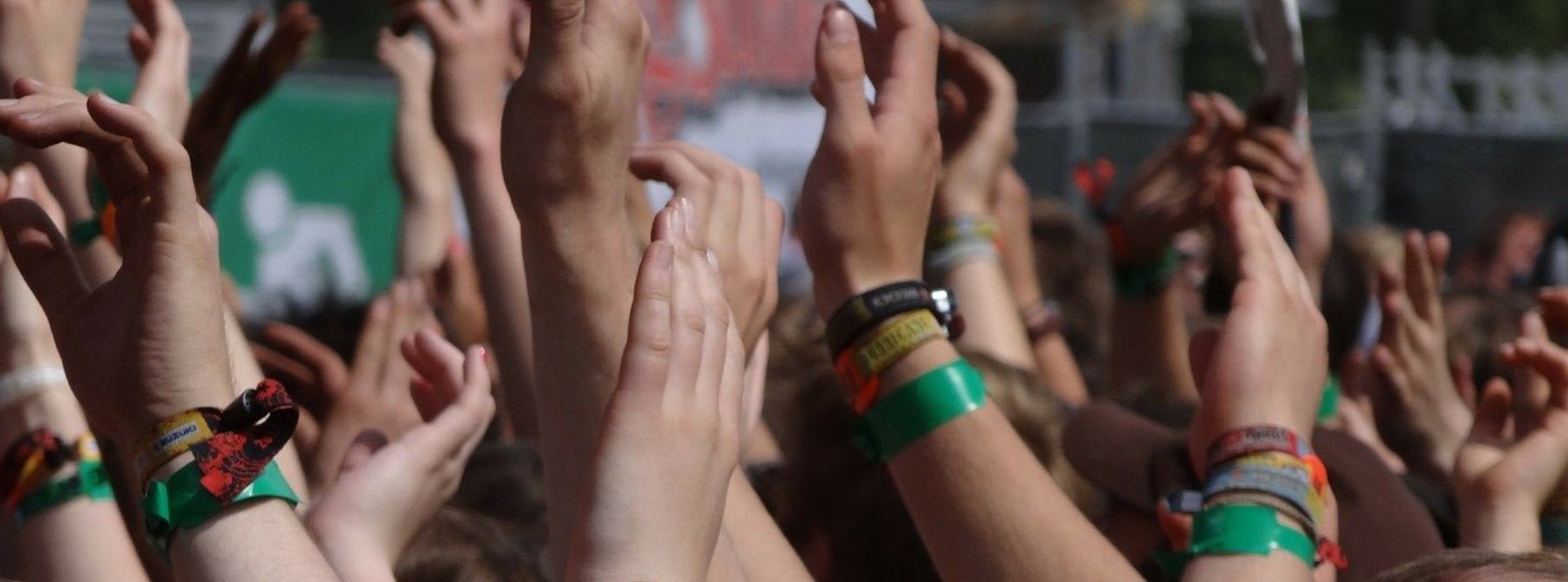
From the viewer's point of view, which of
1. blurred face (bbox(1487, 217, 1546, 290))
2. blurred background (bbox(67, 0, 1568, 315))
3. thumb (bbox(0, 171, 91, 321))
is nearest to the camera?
thumb (bbox(0, 171, 91, 321))

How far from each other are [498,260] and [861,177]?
35.6 inches

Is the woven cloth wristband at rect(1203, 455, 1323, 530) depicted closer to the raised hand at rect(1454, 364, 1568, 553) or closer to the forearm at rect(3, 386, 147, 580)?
the raised hand at rect(1454, 364, 1568, 553)

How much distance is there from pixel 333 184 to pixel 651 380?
234 inches

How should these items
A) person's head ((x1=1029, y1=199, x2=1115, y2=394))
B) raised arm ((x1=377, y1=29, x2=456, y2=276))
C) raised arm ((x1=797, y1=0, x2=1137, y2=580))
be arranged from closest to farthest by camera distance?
raised arm ((x1=797, y1=0, x2=1137, y2=580)), raised arm ((x1=377, y1=29, x2=456, y2=276)), person's head ((x1=1029, y1=199, x2=1115, y2=394))

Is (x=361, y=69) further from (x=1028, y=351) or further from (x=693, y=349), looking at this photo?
(x=693, y=349)

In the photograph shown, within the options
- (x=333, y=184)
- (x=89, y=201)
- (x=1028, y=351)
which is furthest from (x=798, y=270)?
(x=89, y=201)

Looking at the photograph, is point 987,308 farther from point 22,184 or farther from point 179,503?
point 179,503

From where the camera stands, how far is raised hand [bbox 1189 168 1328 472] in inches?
71.9

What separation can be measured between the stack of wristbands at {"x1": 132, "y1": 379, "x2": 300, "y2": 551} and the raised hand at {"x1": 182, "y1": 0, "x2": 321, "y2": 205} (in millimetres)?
1122

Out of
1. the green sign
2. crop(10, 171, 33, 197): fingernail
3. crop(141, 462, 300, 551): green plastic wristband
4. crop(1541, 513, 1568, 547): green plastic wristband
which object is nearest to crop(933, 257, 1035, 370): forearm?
crop(1541, 513, 1568, 547): green plastic wristband

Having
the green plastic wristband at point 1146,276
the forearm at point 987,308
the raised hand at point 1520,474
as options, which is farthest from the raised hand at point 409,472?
the green plastic wristband at point 1146,276

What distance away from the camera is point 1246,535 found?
5.67 feet

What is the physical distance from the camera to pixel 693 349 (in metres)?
Result: 1.44

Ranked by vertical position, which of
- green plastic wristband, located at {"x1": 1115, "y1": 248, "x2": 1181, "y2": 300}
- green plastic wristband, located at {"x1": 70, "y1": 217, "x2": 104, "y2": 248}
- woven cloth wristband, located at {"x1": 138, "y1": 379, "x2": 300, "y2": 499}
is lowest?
green plastic wristband, located at {"x1": 1115, "y1": 248, "x2": 1181, "y2": 300}
